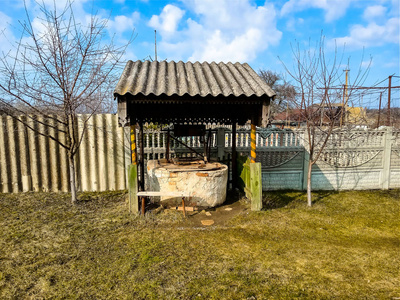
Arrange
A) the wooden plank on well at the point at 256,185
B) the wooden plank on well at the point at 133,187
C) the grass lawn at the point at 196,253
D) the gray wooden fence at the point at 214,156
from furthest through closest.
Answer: the gray wooden fence at the point at 214,156 → the wooden plank on well at the point at 256,185 → the wooden plank on well at the point at 133,187 → the grass lawn at the point at 196,253

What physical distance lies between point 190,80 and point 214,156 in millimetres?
2671

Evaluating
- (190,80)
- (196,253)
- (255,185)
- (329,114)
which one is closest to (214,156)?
(255,185)

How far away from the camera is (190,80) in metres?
5.12

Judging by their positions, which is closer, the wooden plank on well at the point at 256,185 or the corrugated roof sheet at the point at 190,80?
the corrugated roof sheet at the point at 190,80

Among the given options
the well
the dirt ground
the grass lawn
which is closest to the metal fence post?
the grass lawn

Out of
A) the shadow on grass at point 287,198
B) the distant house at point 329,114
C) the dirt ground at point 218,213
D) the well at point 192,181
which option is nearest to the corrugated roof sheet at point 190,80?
the distant house at point 329,114

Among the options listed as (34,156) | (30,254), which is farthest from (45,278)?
(34,156)

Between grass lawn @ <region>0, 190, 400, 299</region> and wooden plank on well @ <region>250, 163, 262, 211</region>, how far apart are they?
0.70ft

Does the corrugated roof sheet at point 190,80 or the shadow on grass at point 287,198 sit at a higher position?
the corrugated roof sheet at point 190,80

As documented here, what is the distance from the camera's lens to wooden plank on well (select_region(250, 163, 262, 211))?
526 cm

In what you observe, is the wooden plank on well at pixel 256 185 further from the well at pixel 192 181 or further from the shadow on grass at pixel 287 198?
the well at pixel 192 181

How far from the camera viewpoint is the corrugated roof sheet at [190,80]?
15.1 feet

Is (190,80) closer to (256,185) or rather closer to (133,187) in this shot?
(133,187)

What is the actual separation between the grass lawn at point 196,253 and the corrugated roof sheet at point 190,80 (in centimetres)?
251
